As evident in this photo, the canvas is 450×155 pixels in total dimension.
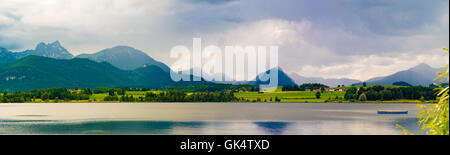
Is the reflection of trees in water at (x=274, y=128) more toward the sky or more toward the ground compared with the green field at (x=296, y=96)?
more toward the sky

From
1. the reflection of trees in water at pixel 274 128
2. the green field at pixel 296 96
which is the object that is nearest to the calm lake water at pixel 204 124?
the reflection of trees in water at pixel 274 128
